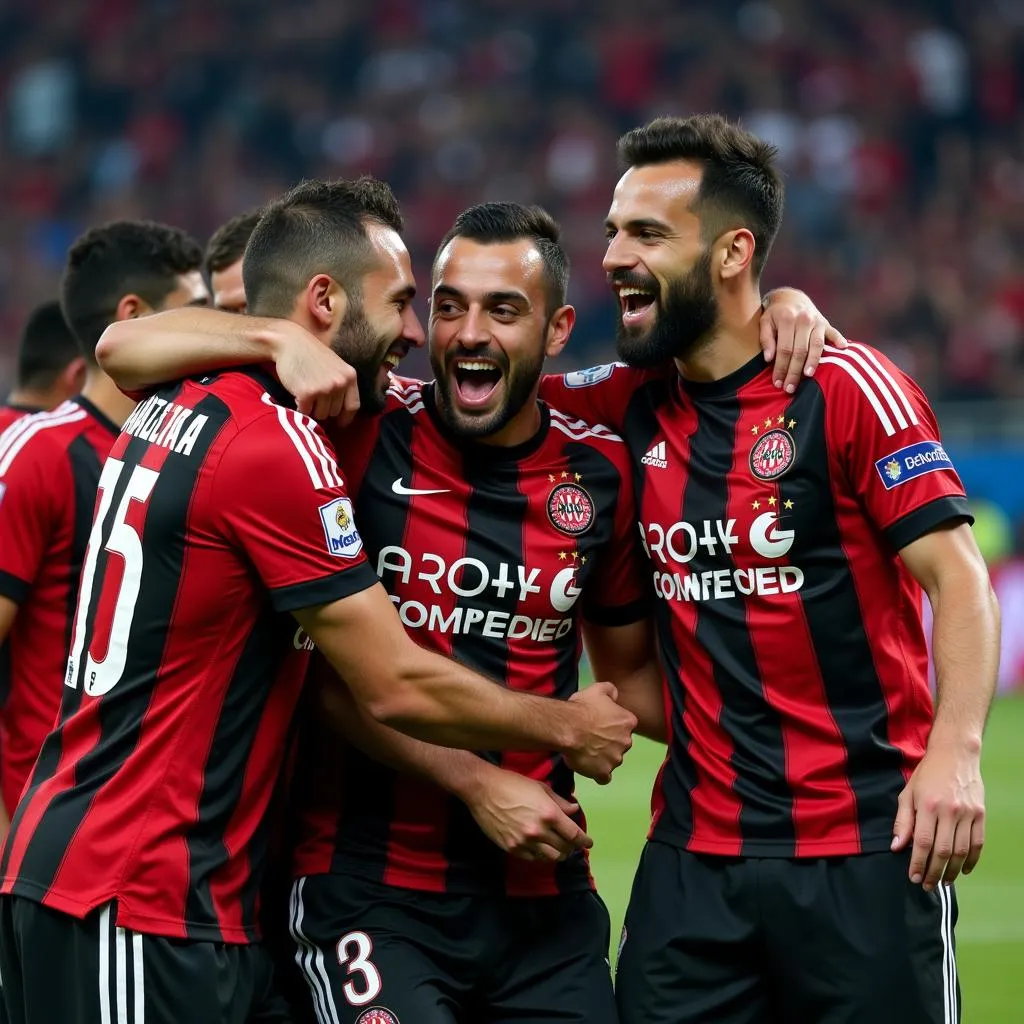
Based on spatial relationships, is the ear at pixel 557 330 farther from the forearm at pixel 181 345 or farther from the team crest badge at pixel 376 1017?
the team crest badge at pixel 376 1017

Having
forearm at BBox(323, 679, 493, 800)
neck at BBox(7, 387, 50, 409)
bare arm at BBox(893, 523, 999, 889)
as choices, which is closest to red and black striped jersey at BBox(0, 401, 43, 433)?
neck at BBox(7, 387, 50, 409)

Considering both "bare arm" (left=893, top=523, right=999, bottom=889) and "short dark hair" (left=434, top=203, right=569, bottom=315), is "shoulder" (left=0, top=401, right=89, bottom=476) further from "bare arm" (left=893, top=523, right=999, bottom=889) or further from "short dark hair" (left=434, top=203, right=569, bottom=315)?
"bare arm" (left=893, top=523, right=999, bottom=889)

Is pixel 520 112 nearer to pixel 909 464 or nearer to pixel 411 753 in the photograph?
pixel 909 464

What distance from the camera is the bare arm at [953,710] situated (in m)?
3.46

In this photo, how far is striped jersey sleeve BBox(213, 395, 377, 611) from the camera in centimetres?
339

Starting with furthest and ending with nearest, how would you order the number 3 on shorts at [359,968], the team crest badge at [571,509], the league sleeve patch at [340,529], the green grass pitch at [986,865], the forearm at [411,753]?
the green grass pitch at [986,865] → the team crest badge at [571,509] → the forearm at [411,753] → the number 3 on shorts at [359,968] → the league sleeve patch at [340,529]

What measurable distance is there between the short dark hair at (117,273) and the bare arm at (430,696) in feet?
6.35

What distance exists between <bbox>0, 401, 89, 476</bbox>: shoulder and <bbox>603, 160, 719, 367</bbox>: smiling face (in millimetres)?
1528

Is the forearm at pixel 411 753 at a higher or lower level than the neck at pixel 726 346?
lower

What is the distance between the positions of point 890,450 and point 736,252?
2.31 feet

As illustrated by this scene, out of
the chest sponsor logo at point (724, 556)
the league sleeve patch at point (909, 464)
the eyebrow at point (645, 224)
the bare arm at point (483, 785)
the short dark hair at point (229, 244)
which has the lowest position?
the bare arm at point (483, 785)

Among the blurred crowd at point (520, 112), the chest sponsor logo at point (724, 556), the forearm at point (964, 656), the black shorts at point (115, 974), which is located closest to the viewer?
the black shorts at point (115, 974)

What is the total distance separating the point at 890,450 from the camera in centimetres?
374

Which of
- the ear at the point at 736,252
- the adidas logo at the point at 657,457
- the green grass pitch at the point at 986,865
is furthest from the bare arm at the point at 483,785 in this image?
the green grass pitch at the point at 986,865
